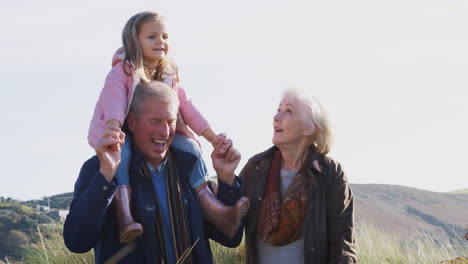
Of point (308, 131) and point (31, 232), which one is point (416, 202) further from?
point (308, 131)

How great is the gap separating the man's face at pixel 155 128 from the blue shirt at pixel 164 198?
0.13ft

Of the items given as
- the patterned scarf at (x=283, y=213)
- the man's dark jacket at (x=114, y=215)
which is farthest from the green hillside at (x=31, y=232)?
the man's dark jacket at (x=114, y=215)

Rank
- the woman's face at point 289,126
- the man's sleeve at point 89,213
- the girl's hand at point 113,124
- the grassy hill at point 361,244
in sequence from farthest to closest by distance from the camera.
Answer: the grassy hill at point 361,244
the woman's face at point 289,126
the girl's hand at point 113,124
the man's sleeve at point 89,213

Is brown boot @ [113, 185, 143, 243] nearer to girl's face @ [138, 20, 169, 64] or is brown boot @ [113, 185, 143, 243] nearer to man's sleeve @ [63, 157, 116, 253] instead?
man's sleeve @ [63, 157, 116, 253]

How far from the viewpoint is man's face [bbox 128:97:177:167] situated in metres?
3.85

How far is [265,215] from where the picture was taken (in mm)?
5129

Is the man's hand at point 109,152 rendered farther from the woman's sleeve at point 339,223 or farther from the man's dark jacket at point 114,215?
the woman's sleeve at point 339,223

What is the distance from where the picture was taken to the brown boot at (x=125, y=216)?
12.1ft

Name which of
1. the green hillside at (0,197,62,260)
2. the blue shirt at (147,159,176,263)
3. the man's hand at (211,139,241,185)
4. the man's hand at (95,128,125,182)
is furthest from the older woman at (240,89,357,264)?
the green hillside at (0,197,62,260)

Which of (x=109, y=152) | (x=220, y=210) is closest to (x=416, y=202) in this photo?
(x=220, y=210)

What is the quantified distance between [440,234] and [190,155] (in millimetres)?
5494

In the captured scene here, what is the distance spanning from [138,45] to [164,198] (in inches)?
48.0

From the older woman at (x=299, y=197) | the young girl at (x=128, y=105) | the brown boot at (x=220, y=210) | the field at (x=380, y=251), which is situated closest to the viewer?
the young girl at (x=128, y=105)

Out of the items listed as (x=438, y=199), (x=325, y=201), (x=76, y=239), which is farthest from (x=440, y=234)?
(x=438, y=199)
